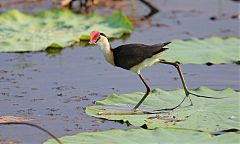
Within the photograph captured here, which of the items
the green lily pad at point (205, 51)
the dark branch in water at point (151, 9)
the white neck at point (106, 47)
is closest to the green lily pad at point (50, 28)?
the dark branch in water at point (151, 9)

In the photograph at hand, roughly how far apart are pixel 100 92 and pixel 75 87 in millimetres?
256

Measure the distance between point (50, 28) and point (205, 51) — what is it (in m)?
1.89

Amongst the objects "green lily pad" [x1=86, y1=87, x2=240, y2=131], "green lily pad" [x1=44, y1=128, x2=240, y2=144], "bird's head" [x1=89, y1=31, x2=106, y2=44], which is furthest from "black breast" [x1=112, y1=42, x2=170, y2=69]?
"green lily pad" [x1=44, y1=128, x2=240, y2=144]

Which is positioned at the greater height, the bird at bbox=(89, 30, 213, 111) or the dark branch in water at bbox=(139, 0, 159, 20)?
the bird at bbox=(89, 30, 213, 111)

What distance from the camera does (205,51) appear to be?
22.6 feet

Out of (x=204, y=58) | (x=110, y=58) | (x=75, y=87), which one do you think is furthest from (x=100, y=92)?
(x=204, y=58)

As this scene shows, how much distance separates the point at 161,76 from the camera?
6633mm

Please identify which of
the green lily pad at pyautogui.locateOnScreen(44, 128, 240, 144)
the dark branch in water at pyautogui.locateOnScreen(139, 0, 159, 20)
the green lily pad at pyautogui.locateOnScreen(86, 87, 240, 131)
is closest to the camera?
the green lily pad at pyautogui.locateOnScreen(44, 128, 240, 144)

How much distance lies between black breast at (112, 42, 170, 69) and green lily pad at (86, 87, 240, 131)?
1.08 feet

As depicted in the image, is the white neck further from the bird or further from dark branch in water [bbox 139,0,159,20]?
dark branch in water [bbox 139,0,159,20]

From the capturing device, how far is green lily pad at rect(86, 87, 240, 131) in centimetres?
509

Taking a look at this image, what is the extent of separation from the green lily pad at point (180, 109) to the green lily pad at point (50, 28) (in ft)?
5.99

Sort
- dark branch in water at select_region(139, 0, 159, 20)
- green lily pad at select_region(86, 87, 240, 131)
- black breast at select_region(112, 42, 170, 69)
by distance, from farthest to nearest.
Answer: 1. dark branch in water at select_region(139, 0, 159, 20)
2. black breast at select_region(112, 42, 170, 69)
3. green lily pad at select_region(86, 87, 240, 131)

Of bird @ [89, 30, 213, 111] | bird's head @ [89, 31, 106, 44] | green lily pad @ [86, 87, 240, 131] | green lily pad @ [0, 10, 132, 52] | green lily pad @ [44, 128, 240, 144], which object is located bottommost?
green lily pad @ [86, 87, 240, 131]
